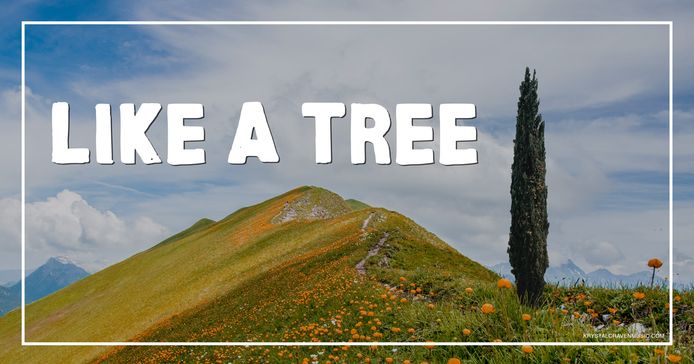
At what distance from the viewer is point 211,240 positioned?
71.8 m

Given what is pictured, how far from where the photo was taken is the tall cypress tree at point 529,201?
16.6 m

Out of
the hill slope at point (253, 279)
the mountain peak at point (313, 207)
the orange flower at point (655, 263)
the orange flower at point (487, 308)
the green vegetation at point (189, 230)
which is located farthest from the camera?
the green vegetation at point (189, 230)

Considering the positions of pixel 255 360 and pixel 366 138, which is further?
pixel 255 360

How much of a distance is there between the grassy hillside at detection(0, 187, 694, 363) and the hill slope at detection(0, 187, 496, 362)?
166 mm

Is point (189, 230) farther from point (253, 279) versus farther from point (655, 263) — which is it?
point (655, 263)

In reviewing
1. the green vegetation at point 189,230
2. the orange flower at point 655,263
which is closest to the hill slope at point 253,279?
the orange flower at point 655,263

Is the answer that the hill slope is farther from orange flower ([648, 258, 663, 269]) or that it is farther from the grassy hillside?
orange flower ([648, 258, 663, 269])

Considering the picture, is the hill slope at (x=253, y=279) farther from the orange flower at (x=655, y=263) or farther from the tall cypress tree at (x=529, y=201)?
the orange flower at (x=655, y=263)

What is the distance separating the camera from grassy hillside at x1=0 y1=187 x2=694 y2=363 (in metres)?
10.0

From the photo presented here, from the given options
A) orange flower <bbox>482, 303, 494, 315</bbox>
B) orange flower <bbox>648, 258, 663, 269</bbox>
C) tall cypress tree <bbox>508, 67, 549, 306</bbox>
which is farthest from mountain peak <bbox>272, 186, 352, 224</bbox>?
orange flower <bbox>482, 303, 494, 315</bbox>

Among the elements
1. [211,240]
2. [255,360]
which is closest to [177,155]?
[255,360]

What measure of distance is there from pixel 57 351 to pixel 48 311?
28887 millimetres

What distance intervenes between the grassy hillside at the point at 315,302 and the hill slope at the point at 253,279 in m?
0.17

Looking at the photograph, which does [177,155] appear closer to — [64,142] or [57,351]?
[64,142]
